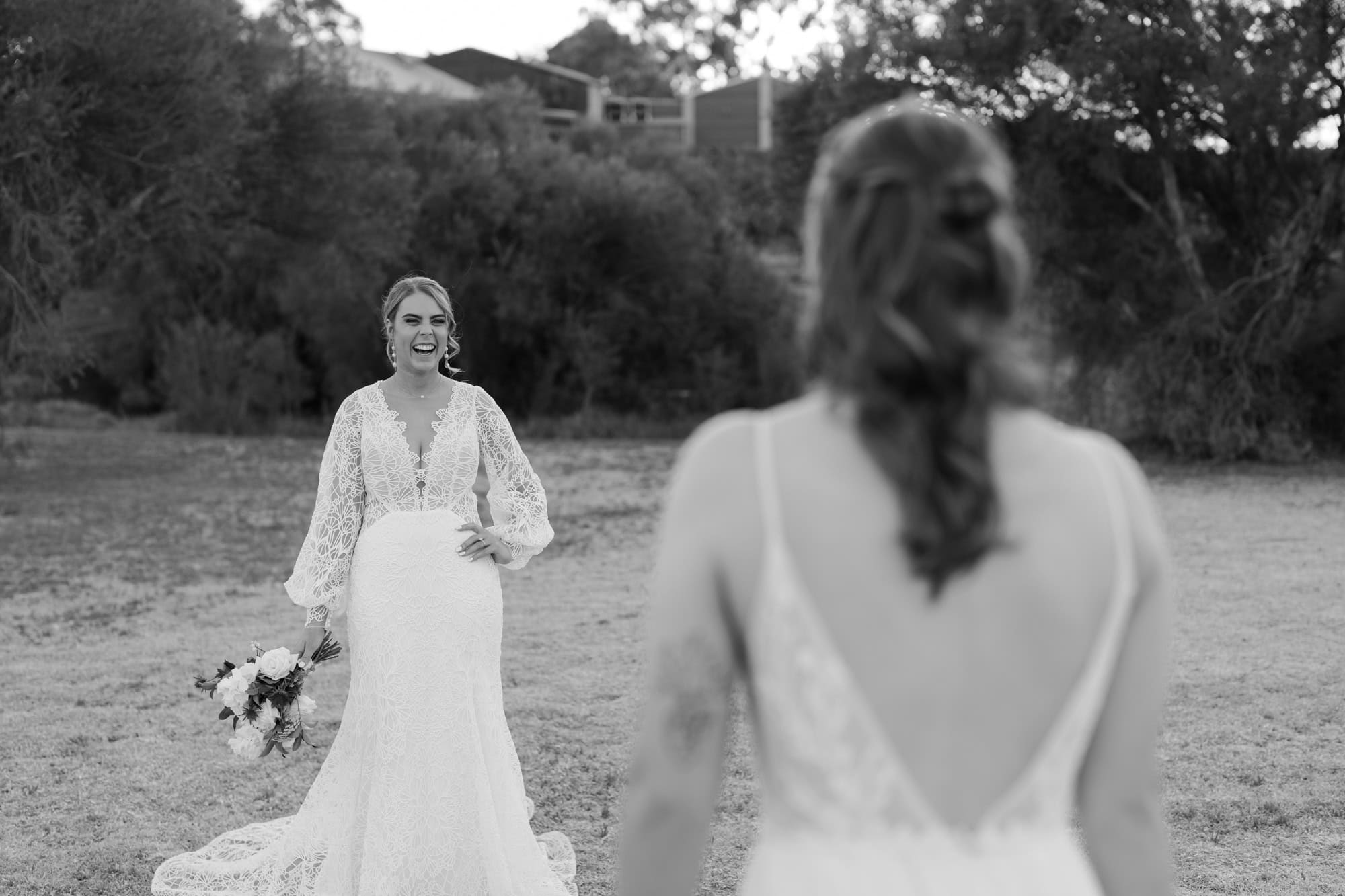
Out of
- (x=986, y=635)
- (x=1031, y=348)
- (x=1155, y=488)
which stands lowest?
(x=1155, y=488)

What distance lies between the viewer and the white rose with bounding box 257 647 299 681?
17.1 feet

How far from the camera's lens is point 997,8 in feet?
75.5

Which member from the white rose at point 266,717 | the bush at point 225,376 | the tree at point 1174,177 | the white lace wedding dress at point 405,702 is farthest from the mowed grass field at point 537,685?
the bush at point 225,376

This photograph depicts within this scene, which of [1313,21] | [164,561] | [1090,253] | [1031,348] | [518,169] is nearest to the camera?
[1031,348]

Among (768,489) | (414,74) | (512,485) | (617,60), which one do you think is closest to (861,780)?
(768,489)

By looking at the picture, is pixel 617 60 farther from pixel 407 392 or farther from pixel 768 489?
pixel 768 489

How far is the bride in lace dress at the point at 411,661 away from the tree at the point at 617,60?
61.8m

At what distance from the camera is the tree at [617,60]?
66.2 meters

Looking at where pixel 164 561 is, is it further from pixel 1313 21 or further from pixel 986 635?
pixel 1313 21

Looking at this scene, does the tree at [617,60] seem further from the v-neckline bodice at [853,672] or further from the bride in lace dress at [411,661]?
the v-neckline bodice at [853,672]

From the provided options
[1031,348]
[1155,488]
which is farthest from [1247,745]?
[1155,488]

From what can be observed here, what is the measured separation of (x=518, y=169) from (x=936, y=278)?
105ft

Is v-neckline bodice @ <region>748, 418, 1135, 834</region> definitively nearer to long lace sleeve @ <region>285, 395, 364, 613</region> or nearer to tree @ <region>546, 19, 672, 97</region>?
long lace sleeve @ <region>285, 395, 364, 613</region>

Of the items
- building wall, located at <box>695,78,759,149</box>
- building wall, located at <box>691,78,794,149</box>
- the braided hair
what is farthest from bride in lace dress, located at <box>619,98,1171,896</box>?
building wall, located at <box>695,78,759,149</box>
